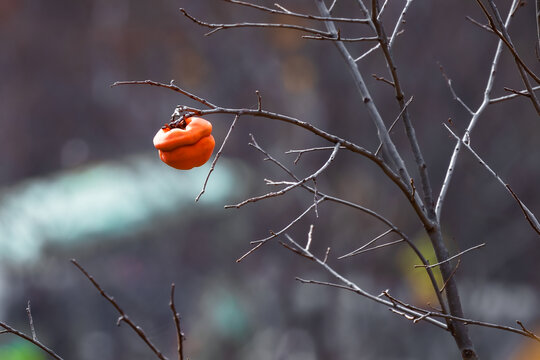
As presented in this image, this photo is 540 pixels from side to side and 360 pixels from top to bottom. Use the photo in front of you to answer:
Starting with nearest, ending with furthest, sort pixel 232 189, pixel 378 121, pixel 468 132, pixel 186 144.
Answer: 1. pixel 186 144
2. pixel 378 121
3. pixel 468 132
4. pixel 232 189

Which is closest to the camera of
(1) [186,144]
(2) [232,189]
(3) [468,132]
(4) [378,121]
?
(1) [186,144]

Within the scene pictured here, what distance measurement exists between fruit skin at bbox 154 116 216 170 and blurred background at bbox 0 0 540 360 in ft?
21.8

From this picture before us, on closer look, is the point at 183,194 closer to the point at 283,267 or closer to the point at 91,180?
the point at 91,180

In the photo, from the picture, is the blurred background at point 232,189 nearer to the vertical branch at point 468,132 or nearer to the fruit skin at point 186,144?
the vertical branch at point 468,132

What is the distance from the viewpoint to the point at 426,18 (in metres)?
9.23

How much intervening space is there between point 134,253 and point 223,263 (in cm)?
134

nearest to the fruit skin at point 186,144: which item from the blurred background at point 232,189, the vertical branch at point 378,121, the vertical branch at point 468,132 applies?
the vertical branch at point 378,121

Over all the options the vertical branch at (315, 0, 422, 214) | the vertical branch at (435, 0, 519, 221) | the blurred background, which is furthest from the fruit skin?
the blurred background

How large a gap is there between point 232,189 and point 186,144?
346 inches

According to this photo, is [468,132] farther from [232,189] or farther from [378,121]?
[232,189]

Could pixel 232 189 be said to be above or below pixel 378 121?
below

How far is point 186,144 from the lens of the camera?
2094 millimetres

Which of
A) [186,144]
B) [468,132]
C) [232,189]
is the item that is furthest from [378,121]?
[232,189]

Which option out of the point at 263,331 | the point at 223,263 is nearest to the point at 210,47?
the point at 223,263
